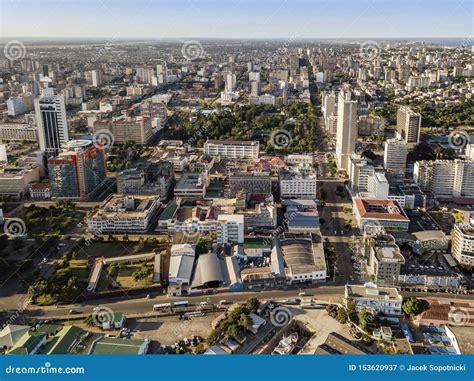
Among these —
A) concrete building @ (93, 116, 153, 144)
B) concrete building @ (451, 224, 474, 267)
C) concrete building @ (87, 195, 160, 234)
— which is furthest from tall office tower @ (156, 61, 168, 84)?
concrete building @ (451, 224, 474, 267)

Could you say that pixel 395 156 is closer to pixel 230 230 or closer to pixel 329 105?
pixel 230 230

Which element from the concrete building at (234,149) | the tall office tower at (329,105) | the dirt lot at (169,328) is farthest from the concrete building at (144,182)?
the tall office tower at (329,105)

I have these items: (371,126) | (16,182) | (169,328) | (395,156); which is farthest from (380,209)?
(16,182)

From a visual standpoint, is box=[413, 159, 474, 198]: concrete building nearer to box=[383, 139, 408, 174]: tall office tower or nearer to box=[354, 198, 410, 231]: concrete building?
box=[383, 139, 408, 174]: tall office tower

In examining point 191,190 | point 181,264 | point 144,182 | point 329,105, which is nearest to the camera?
Result: point 181,264

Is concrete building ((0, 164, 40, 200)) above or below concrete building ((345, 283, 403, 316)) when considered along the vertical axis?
above

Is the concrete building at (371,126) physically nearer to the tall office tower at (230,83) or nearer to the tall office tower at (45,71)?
the tall office tower at (230,83)
